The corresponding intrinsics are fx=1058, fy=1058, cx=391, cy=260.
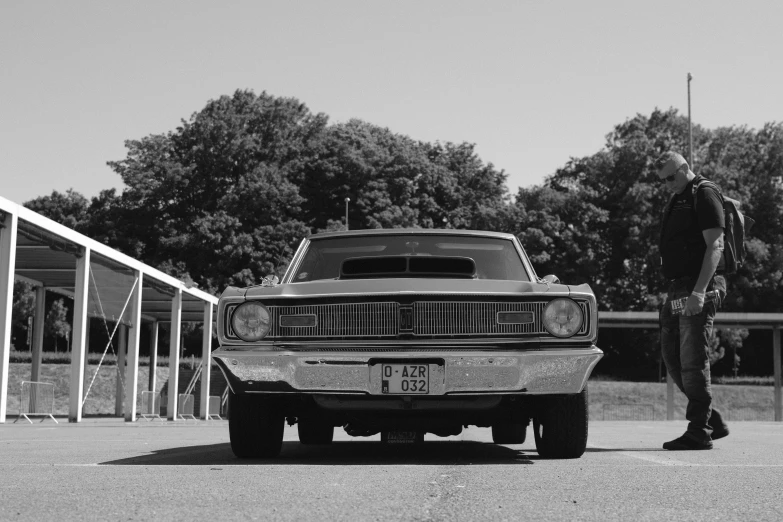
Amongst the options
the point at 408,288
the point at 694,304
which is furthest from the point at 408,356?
the point at 694,304

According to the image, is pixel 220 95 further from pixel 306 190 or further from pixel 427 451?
pixel 427 451

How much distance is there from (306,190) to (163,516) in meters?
54.6

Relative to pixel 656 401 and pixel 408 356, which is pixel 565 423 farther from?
pixel 656 401

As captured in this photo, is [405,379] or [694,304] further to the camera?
[694,304]

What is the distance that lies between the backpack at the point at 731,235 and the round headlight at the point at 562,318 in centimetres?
193

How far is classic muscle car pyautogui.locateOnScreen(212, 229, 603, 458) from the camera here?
5875 millimetres

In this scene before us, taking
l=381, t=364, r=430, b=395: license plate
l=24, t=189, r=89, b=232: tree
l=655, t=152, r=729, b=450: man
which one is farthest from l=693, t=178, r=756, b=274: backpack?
l=24, t=189, r=89, b=232: tree

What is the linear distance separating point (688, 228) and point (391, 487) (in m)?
4.06

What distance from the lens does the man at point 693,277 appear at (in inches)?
290

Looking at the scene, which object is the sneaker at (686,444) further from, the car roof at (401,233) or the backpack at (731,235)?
the car roof at (401,233)

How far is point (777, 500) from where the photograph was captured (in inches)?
159

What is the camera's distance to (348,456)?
270 inches

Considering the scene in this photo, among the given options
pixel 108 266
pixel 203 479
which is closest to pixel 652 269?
pixel 108 266

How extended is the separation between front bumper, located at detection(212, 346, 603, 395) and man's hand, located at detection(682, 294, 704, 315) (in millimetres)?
1602
